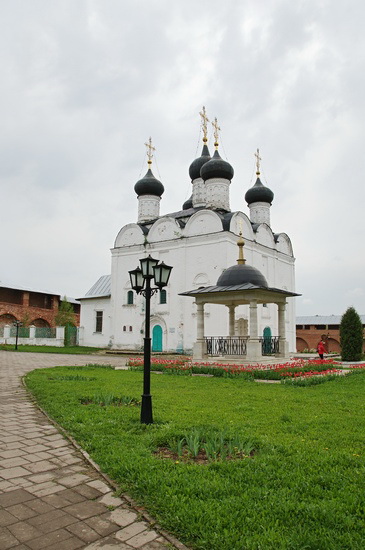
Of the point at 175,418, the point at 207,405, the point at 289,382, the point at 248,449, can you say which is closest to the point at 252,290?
the point at 289,382

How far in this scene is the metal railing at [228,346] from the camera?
17406 mm

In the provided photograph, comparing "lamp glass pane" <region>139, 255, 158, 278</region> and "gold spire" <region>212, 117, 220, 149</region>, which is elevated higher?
"gold spire" <region>212, 117, 220, 149</region>

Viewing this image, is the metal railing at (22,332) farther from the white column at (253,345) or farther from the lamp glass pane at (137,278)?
Answer: the lamp glass pane at (137,278)

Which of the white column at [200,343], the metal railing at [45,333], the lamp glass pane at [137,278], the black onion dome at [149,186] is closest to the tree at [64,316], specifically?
the metal railing at [45,333]

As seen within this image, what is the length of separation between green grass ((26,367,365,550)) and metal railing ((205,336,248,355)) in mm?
9529

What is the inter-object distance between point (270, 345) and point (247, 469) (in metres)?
16.1

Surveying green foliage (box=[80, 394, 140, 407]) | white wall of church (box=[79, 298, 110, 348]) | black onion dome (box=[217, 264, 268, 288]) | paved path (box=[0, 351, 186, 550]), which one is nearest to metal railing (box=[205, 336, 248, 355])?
black onion dome (box=[217, 264, 268, 288])

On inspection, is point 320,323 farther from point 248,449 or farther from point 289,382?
point 248,449

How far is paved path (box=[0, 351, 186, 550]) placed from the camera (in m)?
2.83

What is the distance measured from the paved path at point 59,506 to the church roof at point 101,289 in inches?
1062

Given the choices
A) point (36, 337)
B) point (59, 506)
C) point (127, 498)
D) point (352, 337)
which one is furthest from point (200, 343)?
point (36, 337)

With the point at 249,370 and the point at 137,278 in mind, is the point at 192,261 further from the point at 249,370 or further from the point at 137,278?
the point at 137,278

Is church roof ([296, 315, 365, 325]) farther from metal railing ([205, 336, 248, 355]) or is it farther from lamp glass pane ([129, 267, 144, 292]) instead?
lamp glass pane ([129, 267, 144, 292])

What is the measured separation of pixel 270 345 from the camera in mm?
19484
